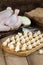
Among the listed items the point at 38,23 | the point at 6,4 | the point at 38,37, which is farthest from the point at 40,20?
the point at 6,4

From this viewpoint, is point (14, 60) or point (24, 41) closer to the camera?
point (14, 60)

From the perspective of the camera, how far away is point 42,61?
967mm

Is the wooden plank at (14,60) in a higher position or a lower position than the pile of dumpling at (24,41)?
Answer: lower

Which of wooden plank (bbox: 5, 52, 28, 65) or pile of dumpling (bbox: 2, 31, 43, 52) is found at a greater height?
pile of dumpling (bbox: 2, 31, 43, 52)

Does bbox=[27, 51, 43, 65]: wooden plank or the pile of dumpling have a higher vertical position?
the pile of dumpling

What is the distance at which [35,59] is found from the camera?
0.98 meters

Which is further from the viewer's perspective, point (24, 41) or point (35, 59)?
point (24, 41)

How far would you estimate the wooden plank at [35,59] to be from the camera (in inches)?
37.7

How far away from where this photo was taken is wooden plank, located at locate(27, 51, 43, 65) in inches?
37.7

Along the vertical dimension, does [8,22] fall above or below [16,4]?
below

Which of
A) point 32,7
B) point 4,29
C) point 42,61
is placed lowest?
point 42,61

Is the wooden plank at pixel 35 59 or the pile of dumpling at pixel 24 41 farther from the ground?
the pile of dumpling at pixel 24 41

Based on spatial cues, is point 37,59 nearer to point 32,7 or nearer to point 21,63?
point 21,63

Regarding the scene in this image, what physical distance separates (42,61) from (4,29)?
34 centimetres
